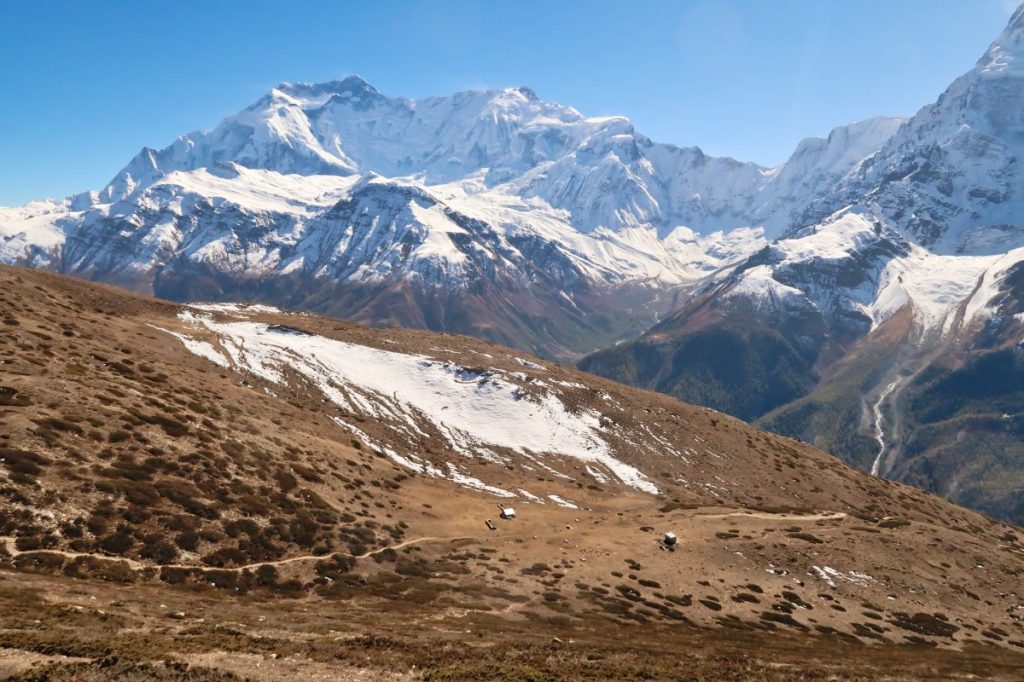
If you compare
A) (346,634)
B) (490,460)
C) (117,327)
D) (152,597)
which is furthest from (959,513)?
(117,327)

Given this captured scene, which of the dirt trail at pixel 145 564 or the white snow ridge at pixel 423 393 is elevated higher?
the white snow ridge at pixel 423 393

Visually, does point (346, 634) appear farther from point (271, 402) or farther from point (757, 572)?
point (271, 402)

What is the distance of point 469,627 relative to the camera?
41.0 meters

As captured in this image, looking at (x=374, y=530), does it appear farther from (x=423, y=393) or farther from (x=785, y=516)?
(x=423, y=393)

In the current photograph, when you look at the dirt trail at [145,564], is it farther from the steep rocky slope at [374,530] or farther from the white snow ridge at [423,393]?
the white snow ridge at [423,393]

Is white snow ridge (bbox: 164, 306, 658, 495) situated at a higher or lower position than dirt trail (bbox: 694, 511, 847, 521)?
higher

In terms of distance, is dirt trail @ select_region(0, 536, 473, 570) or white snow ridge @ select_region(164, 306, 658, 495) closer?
dirt trail @ select_region(0, 536, 473, 570)

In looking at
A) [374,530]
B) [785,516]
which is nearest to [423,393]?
[374,530]

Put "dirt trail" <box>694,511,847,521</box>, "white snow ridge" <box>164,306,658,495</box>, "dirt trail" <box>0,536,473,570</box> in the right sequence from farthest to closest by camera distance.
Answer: "white snow ridge" <box>164,306,658,495</box> → "dirt trail" <box>694,511,847,521</box> → "dirt trail" <box>0,536,473,570</box>

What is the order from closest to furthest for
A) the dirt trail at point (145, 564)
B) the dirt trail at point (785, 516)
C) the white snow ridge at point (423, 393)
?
1. the dirt trail at point (145, 564)
2. the dirt trail at point (785, 516)
3. the white snow ridge at point (423, 393)

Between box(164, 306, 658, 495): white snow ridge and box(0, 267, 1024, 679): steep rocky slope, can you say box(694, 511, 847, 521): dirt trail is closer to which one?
box(0, 267, 1024, 679): steep rocky slope

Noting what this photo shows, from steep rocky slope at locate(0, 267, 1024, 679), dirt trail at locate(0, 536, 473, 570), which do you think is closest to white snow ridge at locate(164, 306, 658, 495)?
steep rocky slope at locate(0, 267, 1024, 679)

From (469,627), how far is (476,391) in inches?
3673

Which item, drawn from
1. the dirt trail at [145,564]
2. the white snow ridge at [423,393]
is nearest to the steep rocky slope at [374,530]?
the dirt trail at [145,564]
